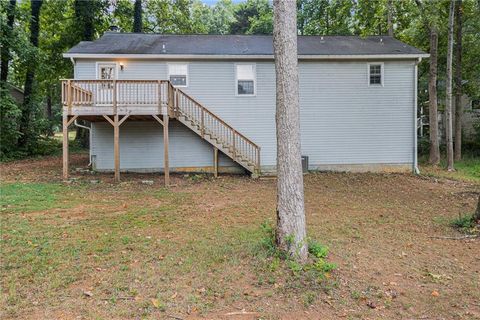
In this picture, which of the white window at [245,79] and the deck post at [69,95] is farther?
the white window at [245,79]

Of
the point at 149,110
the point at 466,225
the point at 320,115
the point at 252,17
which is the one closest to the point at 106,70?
the point at 149,110

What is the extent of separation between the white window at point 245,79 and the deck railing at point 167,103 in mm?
1560

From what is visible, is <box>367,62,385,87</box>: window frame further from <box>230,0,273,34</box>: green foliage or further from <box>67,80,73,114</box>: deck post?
<box>230,0,273,34</box>: green foliage

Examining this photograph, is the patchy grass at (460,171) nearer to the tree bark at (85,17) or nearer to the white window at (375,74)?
the white window at (375,74)

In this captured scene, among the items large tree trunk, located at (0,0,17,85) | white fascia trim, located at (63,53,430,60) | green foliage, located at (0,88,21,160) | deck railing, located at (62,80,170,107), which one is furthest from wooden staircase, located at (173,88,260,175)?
A: large tree trunk, located at (0,0,17,85)

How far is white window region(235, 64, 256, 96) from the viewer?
1294cm

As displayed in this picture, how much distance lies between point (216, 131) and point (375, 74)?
675 centimetres

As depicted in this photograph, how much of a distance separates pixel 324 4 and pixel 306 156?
1688cm

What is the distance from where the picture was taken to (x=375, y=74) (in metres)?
13.4

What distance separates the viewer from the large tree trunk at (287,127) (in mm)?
4465

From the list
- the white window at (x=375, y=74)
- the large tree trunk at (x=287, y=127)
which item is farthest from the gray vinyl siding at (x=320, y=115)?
the large tree trunk at (x=287, y=127)

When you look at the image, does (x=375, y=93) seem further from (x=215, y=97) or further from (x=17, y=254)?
(x=17, y=254)

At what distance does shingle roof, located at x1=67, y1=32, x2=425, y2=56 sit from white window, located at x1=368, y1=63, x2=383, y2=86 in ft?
1.75

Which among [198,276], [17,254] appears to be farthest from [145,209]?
[198,276]
